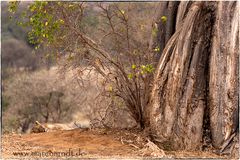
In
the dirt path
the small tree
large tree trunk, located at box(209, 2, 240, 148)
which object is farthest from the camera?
the small tree

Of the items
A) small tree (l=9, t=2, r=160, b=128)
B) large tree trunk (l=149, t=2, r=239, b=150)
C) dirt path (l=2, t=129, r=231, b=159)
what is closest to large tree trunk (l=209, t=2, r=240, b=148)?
large tree trunk (l=149, t=2, r=239, b=150)

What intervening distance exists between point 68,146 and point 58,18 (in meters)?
2.28

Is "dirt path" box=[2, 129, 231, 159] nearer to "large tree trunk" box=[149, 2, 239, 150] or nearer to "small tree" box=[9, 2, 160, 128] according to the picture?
"large tree trunk" box=[149, 2, 239, 150]

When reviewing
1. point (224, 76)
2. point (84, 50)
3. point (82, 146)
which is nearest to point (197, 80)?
point (224, 76)

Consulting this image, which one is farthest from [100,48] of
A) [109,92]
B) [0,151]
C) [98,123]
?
[0,151]

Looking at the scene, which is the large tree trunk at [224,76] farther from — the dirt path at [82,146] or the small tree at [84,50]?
the small tree at [84,50]

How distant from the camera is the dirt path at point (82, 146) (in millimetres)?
6723

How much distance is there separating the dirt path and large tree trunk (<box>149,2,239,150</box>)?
43cm

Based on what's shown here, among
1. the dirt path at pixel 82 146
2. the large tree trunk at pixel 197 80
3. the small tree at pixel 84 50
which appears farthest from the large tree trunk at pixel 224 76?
the small tree at pixel 84 50

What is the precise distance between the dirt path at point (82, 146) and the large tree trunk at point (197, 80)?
0.43 meters

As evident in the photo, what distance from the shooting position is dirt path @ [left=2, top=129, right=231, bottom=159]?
6723 millimetres

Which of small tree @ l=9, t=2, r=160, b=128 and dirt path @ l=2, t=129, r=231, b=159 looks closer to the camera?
dirt path @ l=2, t=129, r=231, b=159

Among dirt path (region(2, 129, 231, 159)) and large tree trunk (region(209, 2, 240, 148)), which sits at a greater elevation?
large tree trunk (region(209, 2, 240, 148))

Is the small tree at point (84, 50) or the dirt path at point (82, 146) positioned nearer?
the dirt path at point (82, 146)
